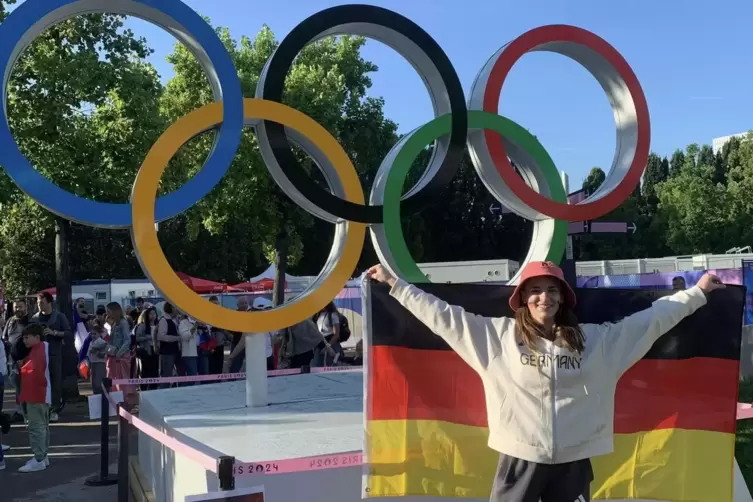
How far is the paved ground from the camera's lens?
22.3 feet

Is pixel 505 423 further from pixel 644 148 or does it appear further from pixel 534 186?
pixel 644 148

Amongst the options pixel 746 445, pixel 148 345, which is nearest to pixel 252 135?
pixel 148 345

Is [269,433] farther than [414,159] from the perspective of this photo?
No

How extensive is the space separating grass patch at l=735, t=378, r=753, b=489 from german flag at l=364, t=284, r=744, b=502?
119 inches

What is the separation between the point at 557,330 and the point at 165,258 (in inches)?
135

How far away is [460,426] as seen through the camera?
4.05m

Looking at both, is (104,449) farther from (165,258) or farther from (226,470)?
(226,470)

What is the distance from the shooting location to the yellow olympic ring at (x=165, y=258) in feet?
17.8

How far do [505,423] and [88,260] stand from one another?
123 ft

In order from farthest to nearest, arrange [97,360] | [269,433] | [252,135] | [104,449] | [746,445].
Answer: [252,135], [97,360], [746,445], [104,449], [269,433]

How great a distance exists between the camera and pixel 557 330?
335cm

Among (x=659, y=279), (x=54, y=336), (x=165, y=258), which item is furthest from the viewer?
(x=659, y=279)

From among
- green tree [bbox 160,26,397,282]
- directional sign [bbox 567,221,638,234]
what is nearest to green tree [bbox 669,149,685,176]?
green tree [bbox 160,26,397,282]

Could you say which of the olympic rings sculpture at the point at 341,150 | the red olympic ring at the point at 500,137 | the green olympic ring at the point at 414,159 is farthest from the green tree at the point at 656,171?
the green olympic ring at the point at 414,159
